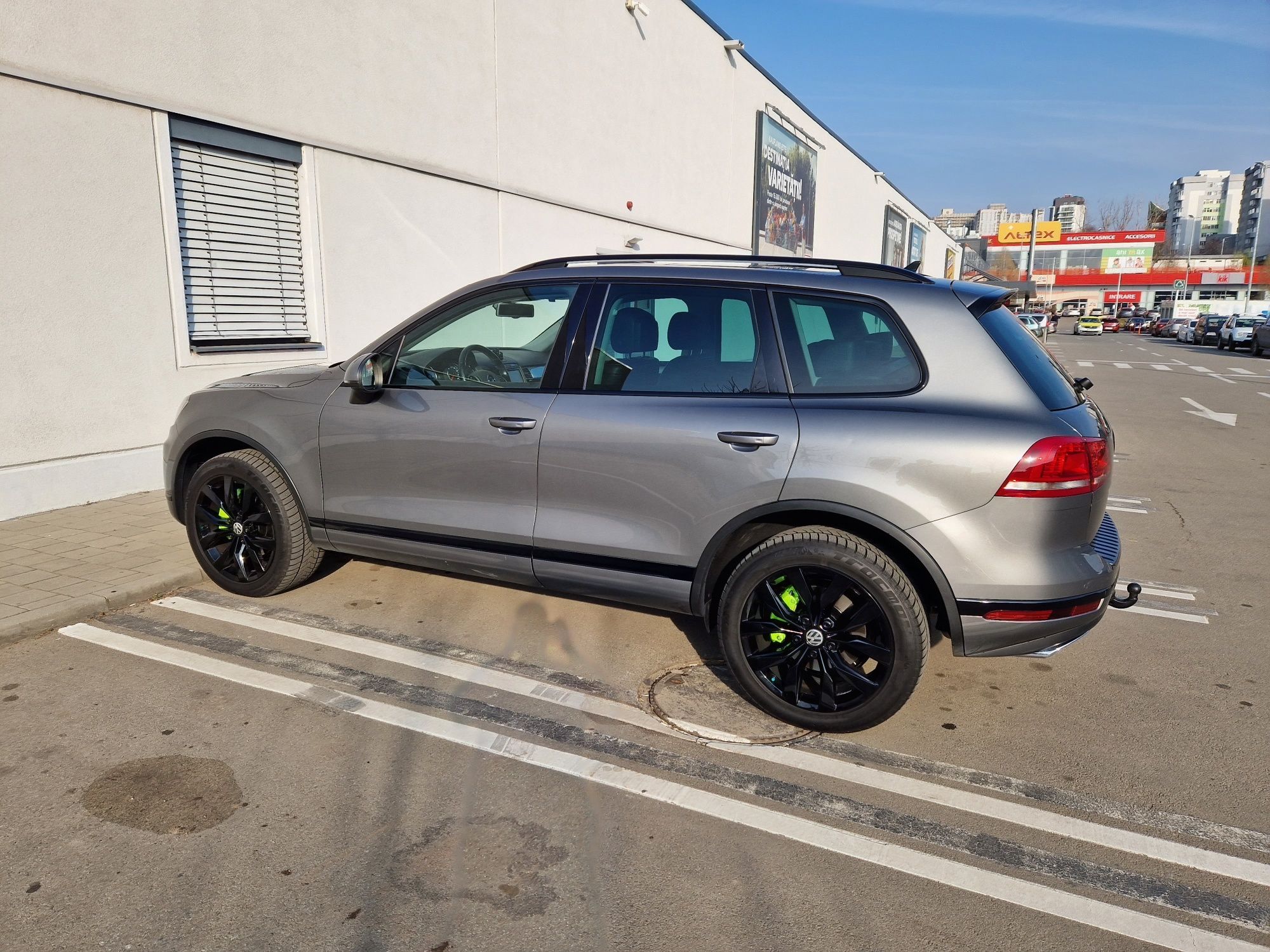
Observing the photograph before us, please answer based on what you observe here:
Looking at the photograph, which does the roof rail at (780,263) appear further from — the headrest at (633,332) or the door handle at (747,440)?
the door handle at (747,440)

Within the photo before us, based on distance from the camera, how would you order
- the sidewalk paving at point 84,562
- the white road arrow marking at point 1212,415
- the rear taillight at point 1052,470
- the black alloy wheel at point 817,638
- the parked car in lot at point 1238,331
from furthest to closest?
the parked car in lot at point 1238,331
the white road arrow marking at point 1212,415
the sidewalk paving at point 84,562
the black alloy wheel at point 817,638
the rear taillight at point 1052,470

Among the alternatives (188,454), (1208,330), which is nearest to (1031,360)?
(188,454)

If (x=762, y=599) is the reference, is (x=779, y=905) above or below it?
below

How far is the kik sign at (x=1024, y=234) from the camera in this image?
9425 cm

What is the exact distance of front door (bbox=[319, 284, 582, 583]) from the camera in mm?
3990

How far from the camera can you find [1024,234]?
99.9 metres

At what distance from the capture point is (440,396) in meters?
4.19

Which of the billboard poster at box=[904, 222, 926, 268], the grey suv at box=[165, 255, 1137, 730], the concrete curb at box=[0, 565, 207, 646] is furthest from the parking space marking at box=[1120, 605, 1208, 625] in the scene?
the billboard poster at box=[904, 222, 926, 268]

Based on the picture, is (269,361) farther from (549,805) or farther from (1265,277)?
(1265,277)

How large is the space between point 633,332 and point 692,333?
285 mm

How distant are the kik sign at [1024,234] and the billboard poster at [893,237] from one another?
6297cm

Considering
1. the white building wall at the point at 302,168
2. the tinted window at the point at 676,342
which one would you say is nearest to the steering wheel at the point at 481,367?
the tinted window at the point at 676,342

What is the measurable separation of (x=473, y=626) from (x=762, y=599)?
67.7 inches

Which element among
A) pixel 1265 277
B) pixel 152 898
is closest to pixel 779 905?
pixel 152 898
